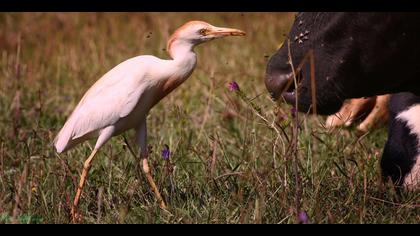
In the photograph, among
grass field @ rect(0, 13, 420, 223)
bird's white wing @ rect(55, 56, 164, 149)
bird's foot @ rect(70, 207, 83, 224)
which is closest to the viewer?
bird's white wing @ rect(55, 56, 164, 149)

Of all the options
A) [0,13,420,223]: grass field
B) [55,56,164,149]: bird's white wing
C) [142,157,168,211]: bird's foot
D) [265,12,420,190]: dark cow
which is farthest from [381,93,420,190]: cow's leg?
[55,56,164,149]: bird's white wing

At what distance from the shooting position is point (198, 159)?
4.27m

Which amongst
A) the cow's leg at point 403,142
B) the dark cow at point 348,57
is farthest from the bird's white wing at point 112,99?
the cow's leg at point 403,142

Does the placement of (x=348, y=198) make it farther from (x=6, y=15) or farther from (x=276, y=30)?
(x=6, y=15)

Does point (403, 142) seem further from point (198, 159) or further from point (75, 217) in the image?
point (75, 217)

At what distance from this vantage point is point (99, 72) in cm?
602

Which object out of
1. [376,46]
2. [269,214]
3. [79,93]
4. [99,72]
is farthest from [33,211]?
[99,72]

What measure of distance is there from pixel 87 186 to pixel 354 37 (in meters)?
1.12

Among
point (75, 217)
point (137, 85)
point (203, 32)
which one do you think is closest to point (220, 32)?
point (203, 32)

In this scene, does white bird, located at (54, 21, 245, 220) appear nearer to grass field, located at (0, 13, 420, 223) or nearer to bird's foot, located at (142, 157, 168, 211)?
bird's foot, located at (142, 157, 168, 211)

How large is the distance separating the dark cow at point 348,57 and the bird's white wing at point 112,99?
0.53 meters

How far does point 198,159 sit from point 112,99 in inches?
48.1

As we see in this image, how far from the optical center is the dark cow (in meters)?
3.39

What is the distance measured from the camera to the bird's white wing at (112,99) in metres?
3.08
